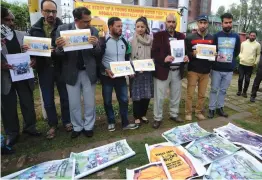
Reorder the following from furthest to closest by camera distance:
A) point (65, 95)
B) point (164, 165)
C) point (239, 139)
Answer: point (65, 95)
point (239, 139)
point (164, 165)

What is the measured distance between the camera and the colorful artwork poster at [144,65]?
330 cm

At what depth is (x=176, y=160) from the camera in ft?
8.53

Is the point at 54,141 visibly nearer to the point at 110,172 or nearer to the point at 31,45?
the point at 110,172

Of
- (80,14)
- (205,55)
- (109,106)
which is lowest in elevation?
(109,106)

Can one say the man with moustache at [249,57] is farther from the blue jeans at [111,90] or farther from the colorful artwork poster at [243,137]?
the blue jeans at [111,90]

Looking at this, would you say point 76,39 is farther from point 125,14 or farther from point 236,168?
point 125,14

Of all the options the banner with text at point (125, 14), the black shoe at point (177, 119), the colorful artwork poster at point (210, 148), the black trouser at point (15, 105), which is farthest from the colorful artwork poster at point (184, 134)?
the banner with text at point (125, 14)

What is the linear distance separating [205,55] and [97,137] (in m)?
2.34

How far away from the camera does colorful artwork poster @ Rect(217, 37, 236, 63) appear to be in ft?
12.5

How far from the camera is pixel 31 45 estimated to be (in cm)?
286

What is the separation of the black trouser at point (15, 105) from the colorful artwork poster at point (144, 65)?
170 cm

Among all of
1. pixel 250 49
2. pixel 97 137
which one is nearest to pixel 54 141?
pixel 97 137

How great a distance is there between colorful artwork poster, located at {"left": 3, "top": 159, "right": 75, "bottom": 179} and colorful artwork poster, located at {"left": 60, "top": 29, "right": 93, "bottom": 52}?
1.49 m

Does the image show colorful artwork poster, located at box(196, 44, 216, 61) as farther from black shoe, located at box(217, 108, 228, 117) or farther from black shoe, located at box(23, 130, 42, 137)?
black shoe, located at box(23, 130, 42, 137)
